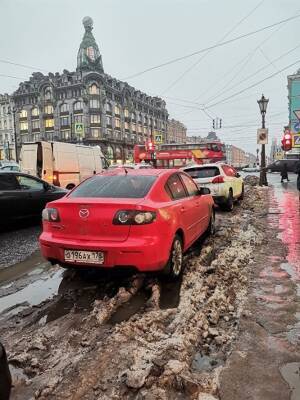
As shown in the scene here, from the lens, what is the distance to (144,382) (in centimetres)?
279

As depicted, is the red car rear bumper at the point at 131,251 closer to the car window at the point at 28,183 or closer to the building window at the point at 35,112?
the car window at the point at 28,183

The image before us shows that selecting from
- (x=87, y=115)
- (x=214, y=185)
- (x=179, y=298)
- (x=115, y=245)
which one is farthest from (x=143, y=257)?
(x=87, y=115)

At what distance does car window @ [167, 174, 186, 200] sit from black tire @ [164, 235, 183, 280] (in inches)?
27.6

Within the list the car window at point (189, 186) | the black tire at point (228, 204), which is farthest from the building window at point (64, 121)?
the car window at point (189, 186)

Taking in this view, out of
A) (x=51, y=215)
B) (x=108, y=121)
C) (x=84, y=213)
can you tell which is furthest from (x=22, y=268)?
(x=108, y=121)

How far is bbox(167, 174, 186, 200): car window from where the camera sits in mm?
5613

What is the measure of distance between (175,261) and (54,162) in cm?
1354

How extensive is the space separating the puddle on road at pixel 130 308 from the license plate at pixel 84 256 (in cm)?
60

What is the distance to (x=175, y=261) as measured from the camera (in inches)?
202

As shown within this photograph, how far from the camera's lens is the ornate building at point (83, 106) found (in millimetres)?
81250

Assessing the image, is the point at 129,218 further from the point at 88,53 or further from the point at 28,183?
the point at 88,53

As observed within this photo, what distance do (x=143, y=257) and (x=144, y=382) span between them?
1.83 m

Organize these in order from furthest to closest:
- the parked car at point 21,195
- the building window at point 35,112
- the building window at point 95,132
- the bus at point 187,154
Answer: the building window at point 35,112, the building window at point 95,132, the bus at point 187,154, the parked car at point 21,195

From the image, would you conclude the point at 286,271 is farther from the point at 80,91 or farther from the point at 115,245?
the point at 80,91
